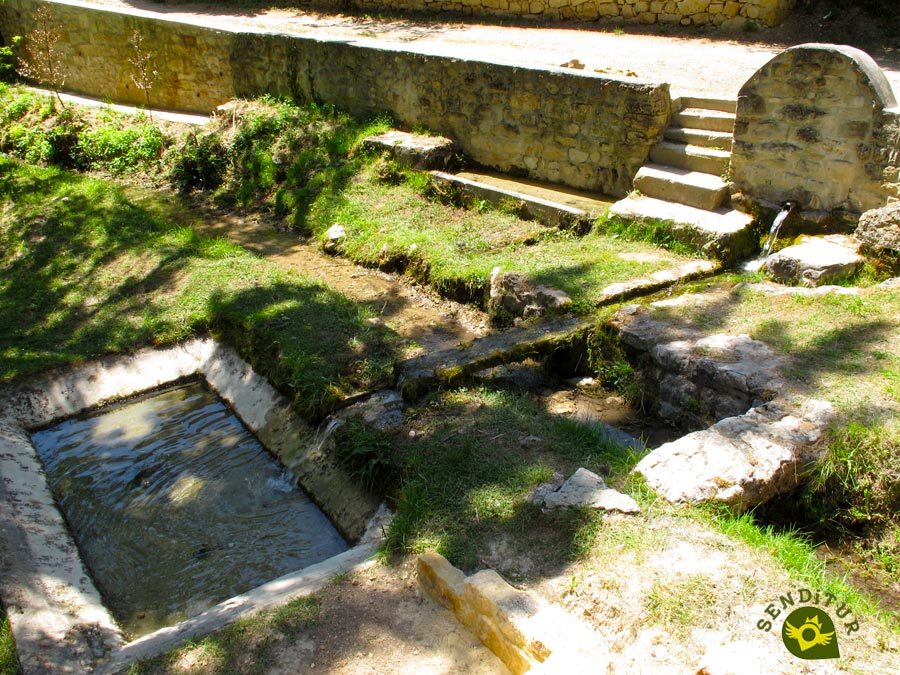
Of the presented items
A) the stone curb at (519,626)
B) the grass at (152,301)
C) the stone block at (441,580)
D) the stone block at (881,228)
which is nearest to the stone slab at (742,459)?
the stone curb at (519,626)

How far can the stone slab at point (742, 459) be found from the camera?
3691mm

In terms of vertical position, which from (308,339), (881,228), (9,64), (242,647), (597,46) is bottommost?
(242,647)

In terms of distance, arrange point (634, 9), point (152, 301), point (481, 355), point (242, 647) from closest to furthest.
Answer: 1. point (242, 647)
2. point (481, 355)
3. point (152, 301)
4. point (634, 9)

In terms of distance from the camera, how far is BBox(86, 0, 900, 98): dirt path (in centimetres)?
833

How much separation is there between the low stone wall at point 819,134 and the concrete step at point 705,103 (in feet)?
2.00

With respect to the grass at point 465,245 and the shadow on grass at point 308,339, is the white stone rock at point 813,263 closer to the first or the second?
the grass at point 465,245

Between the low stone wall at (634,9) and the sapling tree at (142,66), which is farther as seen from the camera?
the sapling tree at (142,66)

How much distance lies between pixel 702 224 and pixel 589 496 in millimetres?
3660

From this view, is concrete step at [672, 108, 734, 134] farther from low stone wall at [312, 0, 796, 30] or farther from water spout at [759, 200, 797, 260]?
low stone wall at [312, 0, 796, 30]

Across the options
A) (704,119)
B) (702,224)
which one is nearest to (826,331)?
(702,224)

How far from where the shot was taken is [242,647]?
3.35 m

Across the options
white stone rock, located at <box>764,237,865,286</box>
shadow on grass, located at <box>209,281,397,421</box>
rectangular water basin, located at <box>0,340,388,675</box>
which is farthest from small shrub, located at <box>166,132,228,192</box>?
white stone rock, located at <box>764,237,865,286</box>

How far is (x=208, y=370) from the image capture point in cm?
631

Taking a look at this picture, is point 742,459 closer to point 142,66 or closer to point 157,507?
point 157,507
